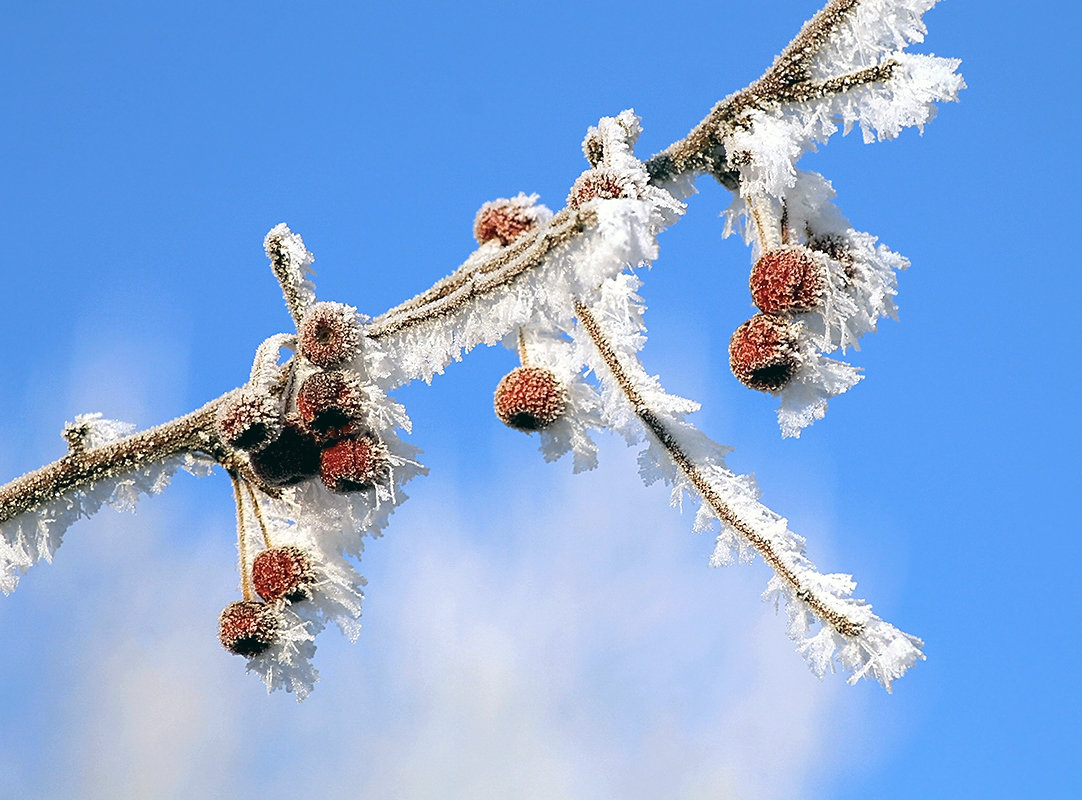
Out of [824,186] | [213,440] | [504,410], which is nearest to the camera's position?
[824,186]

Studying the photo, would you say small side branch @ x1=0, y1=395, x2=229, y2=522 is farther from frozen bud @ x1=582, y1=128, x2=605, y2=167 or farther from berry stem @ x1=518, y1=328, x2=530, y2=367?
frozen bud @ x1=582, y1=128, x2=605, y2=167

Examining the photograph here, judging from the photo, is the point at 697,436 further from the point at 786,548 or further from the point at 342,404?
the point at 342,404

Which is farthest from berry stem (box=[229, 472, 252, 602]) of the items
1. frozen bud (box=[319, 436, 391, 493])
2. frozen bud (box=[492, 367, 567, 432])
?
frozen bud (box=[492, 367, 567, 432])

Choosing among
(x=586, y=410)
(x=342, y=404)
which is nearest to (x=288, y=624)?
(x=342, y=404)

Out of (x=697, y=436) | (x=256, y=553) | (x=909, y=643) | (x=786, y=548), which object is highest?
(x=256, y=553)

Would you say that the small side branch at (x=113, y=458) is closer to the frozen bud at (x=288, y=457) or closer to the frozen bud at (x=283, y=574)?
the frozen bud at (x=288, y=457)

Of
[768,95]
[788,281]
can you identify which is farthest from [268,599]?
[768,95]

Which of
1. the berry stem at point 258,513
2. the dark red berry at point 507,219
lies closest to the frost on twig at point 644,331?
the berry stem at point 258,513

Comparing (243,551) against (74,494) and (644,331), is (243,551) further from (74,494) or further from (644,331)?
(644,331)
